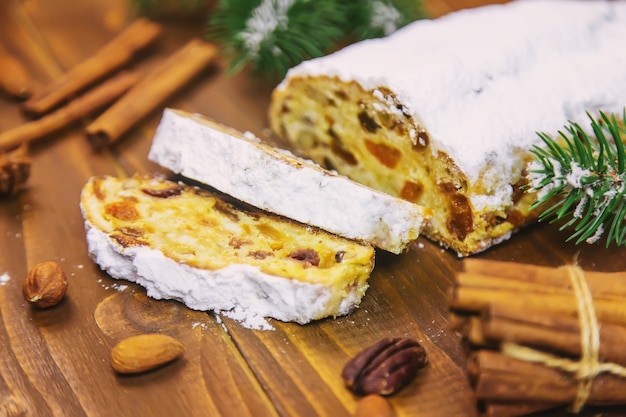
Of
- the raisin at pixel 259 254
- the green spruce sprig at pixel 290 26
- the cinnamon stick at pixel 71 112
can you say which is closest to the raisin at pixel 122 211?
the raisin at pixel 259 254

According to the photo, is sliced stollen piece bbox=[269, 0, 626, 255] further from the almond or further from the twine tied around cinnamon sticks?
the almond

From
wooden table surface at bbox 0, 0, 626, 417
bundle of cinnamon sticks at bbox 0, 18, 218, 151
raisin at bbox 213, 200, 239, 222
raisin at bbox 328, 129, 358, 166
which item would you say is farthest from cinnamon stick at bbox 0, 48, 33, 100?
raisin at bbox 328, 129, 358, 166

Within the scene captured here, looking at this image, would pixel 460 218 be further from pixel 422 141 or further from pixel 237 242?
pixel 237 242

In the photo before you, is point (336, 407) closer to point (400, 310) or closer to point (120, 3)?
point (400, 310)

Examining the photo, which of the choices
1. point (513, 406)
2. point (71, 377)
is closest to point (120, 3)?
point (71, 377)

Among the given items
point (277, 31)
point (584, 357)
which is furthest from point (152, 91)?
point (584, 357)
